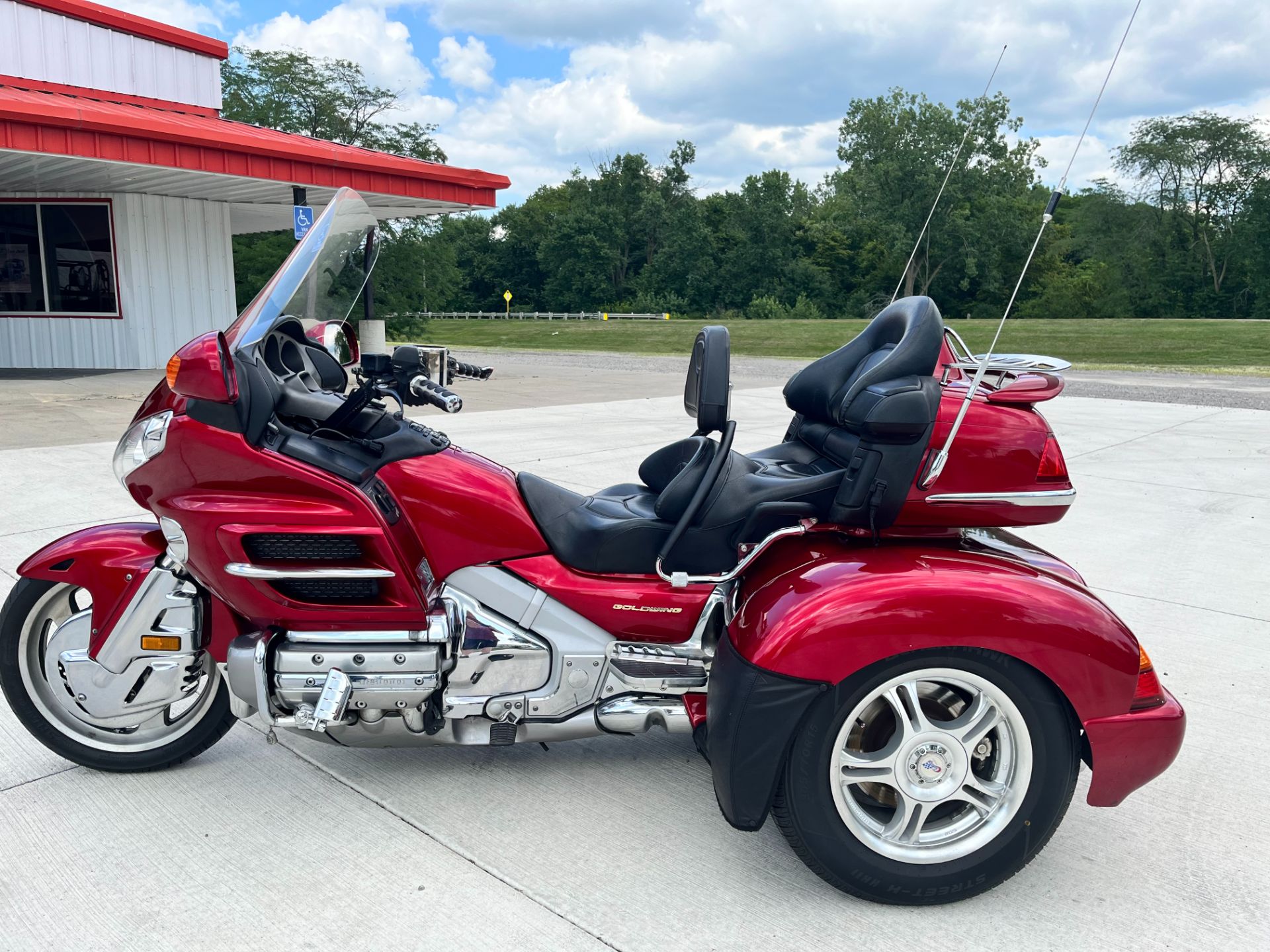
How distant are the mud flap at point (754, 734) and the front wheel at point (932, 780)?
5 centimetres

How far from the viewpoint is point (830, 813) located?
2.22 metres

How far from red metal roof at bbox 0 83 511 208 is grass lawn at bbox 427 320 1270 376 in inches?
490

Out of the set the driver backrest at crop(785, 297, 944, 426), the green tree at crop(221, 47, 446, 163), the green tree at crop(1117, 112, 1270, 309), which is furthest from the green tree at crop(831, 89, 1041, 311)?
the driver backrest at crop(785, 297, 944, 426)

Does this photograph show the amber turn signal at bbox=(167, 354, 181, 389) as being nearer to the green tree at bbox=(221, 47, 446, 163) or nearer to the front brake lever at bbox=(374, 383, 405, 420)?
the front brake lever at bbox=(374, 383, 405, 420)

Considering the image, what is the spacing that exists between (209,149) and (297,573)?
12.3 metres

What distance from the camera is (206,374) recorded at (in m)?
2.33

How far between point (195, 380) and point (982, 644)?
1.97 meters

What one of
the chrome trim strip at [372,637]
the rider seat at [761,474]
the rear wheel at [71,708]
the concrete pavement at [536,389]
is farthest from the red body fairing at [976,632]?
the concrete pavement at [536,389]

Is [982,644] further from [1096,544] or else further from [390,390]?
[1096,544]

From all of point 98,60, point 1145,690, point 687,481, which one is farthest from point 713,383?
point 98,60

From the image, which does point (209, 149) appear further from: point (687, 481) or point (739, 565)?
point (739, 565)

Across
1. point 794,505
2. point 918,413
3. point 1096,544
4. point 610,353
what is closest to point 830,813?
point 794,505

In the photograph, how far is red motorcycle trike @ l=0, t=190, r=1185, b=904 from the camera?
222cm

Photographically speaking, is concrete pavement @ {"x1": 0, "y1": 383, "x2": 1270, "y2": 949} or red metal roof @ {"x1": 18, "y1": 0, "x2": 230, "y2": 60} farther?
red metal roof @ {"x1": 18, "y1": 0, "x2": 230, "y2": 60}
